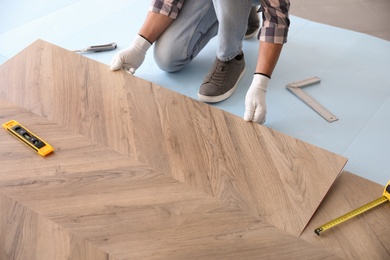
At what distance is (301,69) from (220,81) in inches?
21.7

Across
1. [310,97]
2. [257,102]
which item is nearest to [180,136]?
[257,102]

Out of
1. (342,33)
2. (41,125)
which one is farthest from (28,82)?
(342,33)

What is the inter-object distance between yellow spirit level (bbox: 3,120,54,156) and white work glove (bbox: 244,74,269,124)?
84 cm

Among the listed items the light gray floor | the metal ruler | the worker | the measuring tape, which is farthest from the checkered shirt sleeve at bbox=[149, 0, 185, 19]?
the measuring tape

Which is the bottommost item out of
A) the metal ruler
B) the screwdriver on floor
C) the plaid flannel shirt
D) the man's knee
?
the screwdriver on floor

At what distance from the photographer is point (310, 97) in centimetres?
275

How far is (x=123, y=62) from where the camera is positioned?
100 inches

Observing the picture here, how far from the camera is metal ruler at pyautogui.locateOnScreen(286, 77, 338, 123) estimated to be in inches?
103

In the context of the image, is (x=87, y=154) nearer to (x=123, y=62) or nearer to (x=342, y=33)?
(x=123, y=62)

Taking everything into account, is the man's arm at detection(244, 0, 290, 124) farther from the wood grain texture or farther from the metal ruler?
the metal ruler

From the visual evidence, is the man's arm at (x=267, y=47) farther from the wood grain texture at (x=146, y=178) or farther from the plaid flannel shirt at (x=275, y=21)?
the wood grain texture at (x=146, y=178)

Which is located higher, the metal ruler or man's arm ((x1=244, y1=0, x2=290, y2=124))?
man's arm ((x1=244, y1=0, x2=290, y2=124))

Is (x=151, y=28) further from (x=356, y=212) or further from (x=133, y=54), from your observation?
(x=356, y=212)

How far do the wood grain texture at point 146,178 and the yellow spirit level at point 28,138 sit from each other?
1.1 inches
